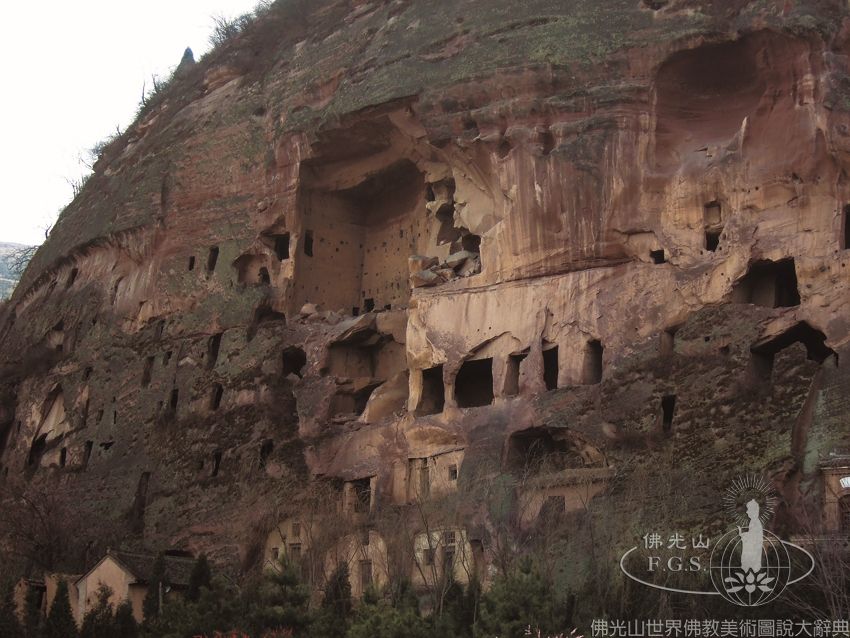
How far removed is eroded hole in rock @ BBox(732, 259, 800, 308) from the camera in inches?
1110

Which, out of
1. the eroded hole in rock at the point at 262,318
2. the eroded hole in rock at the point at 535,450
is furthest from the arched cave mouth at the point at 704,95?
the eroded hole in rock at the point at 262,318

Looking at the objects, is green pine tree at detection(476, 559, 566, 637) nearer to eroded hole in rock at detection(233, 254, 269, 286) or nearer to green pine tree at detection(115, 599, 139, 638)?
green pine tree at detection(115, 599, 139, 638)

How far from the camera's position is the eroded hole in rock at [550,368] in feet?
100

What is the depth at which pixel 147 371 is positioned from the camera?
38.5 metres

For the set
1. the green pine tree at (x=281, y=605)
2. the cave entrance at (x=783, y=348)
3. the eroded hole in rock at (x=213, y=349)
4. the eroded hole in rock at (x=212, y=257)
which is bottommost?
the green pine tree at (x=281, y=605)

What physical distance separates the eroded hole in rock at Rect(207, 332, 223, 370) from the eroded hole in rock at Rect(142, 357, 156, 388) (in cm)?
219

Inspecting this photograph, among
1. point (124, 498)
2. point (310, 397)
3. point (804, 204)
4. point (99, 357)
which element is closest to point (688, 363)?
point (804, 204)

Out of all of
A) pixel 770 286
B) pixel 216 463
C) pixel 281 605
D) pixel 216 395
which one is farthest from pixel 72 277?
pixel 770 286

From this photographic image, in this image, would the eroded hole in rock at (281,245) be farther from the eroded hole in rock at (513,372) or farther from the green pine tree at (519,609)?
the green pine tree at (519,609)

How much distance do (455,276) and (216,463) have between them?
7974mm

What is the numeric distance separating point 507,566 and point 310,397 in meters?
11.0

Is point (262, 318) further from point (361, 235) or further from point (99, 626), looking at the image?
point (99, 626)

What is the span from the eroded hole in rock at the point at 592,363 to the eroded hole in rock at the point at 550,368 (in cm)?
113

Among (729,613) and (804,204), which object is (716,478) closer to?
(729,613)
